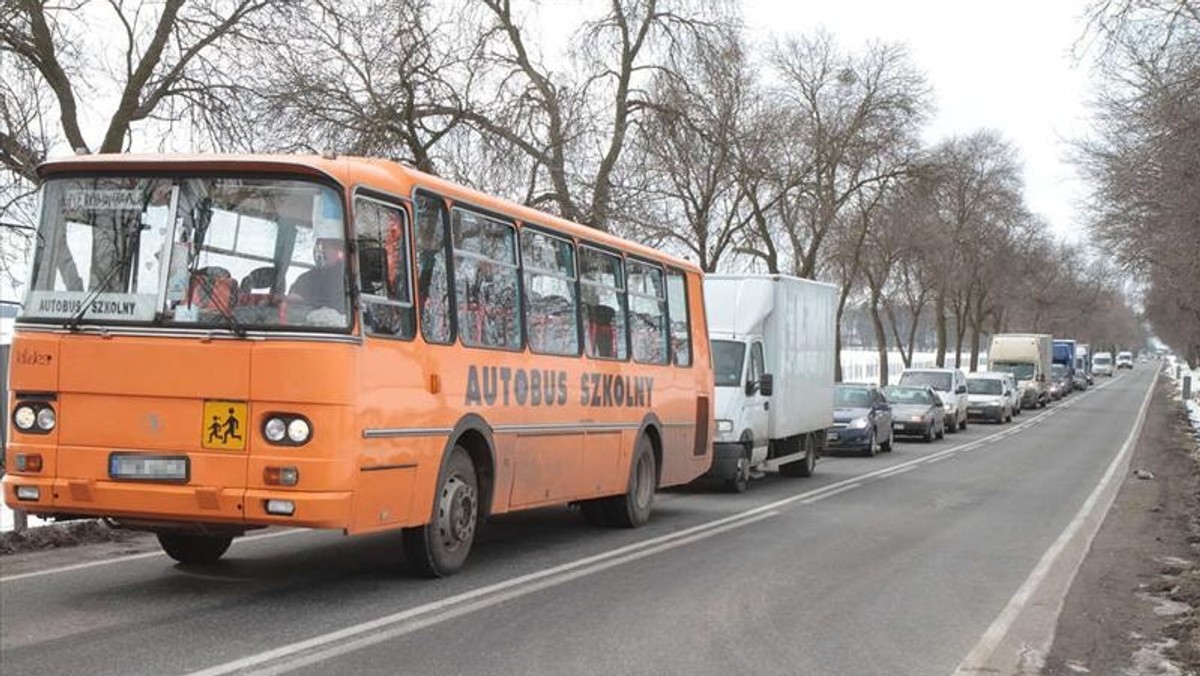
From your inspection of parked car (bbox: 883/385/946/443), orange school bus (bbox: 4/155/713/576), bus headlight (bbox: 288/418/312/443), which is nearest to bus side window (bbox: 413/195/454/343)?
orange school bus (bbox: 4/155/713/576)

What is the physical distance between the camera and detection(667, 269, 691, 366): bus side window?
45.0ft

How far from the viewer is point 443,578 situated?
896 centimetres

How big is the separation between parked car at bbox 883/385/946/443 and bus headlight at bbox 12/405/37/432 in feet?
83.6

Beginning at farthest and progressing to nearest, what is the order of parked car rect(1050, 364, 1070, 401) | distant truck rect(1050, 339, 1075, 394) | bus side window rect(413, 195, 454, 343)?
distant truck rect(1050, 339, 1075, 394) → parked car rect(1050, 364, 1070, 401) → bus side window rect(413, 195, 454, 343)

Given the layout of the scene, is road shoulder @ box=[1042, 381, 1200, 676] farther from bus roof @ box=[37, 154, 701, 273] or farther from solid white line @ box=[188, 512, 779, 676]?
bus roof @ box=[37, 154, 701, 273]

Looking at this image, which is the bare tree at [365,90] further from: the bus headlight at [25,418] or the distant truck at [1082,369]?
the distant truck at [1082,369]

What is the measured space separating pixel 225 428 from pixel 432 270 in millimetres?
1926

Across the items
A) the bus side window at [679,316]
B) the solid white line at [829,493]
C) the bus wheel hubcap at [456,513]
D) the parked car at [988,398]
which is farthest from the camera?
the parked car at [988,398]

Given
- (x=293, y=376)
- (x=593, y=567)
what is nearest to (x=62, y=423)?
(x=293, y=376)

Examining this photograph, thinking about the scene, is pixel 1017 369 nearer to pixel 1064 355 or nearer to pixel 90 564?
pixel 1064 355

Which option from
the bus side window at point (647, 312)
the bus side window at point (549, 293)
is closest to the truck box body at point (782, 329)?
the bus side window at point (647, 312)

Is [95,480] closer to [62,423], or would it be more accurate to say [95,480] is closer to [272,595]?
[62,423]

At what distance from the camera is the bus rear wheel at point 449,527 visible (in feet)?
28.6

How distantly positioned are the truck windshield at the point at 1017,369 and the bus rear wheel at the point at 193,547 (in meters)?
50.4
